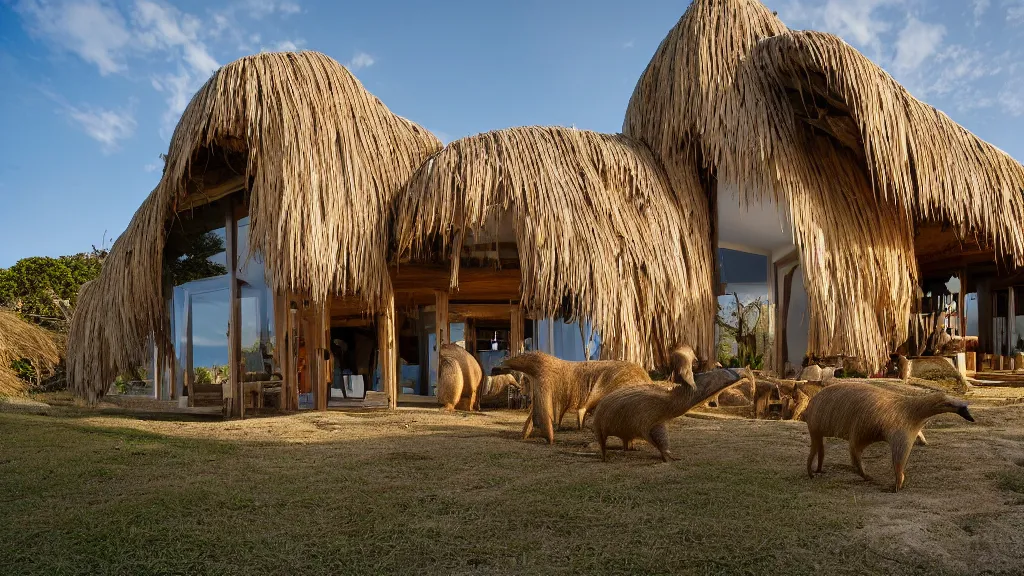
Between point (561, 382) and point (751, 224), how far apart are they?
15.8ft

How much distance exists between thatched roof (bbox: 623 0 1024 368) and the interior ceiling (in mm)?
482

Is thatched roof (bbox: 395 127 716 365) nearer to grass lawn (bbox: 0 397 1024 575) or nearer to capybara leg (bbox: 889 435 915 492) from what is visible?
grass lawn (bbox: 0 397 1024 575)

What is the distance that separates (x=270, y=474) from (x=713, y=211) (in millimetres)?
6466

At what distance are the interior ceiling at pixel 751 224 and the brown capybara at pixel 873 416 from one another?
4.77m

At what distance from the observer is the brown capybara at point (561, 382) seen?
475 centimetres

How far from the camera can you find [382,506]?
2.80 metres

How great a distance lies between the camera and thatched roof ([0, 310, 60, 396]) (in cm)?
1006

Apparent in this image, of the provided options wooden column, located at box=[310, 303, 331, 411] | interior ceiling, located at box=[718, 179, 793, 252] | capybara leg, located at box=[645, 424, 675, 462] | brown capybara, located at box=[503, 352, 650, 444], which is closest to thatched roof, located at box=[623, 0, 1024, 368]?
interior ceiling, located at box=[718, 179, 793, 252]

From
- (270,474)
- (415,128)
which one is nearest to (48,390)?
(415,128)

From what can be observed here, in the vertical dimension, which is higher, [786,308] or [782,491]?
[786,308]

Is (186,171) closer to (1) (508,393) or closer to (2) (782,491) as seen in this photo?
(1) (508,393)

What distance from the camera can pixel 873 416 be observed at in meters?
3.03

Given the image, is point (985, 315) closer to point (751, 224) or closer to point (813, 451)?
point (751, 224)

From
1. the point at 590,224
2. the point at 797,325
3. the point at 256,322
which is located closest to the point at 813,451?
the point at 590,224
